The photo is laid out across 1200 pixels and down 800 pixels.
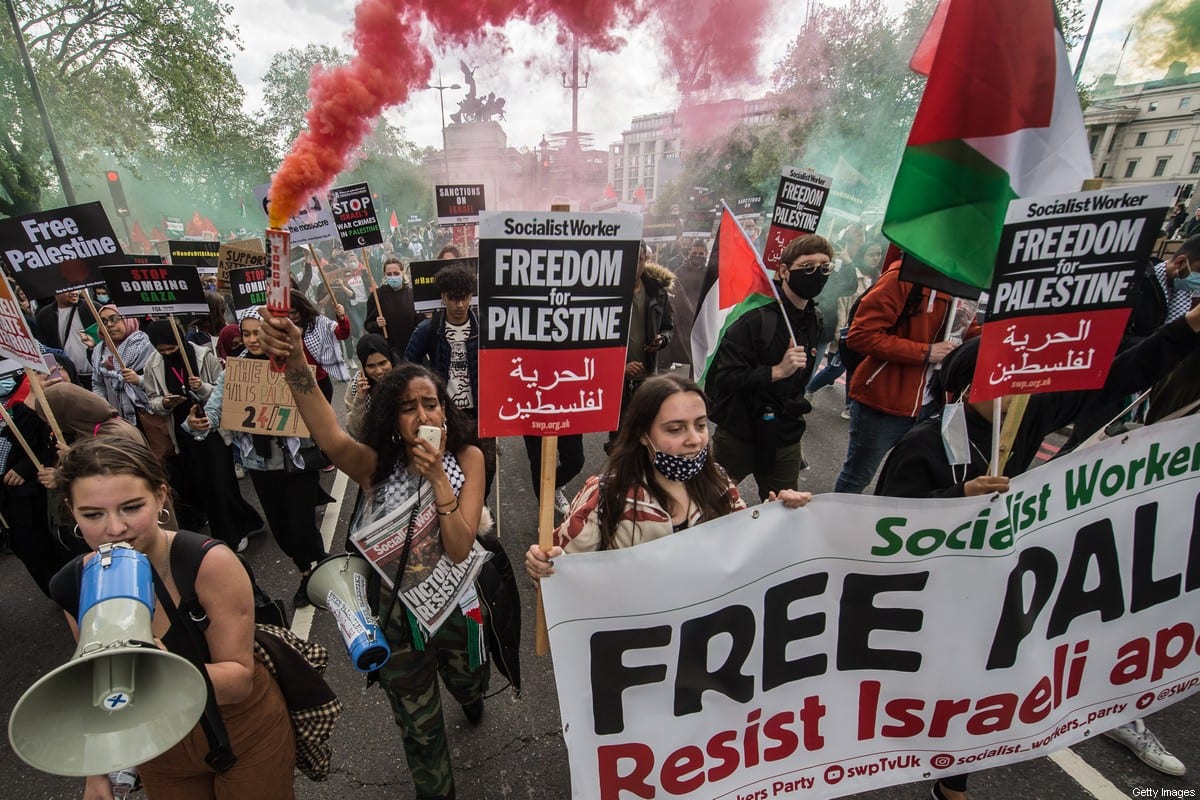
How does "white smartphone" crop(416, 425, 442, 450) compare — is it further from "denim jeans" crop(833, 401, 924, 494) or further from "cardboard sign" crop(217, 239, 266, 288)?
"cardboard sign" crop(217, 239, 266, 288)

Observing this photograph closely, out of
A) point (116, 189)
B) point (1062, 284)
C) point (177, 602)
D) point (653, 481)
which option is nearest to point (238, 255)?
point (177, 602)

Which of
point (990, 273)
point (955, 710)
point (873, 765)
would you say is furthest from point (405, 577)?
point (990, 273)

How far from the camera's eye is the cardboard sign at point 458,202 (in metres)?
7.50

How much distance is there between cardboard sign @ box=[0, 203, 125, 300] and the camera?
4.20 metres

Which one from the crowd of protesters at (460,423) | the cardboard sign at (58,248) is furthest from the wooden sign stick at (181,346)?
the cardboard sign at (58,248)

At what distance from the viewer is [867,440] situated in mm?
4066

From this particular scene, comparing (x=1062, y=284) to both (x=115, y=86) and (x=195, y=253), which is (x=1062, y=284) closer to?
(x=195, y=253)

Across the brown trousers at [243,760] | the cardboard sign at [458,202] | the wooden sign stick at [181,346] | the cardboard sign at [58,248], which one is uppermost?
the cardboard sign at [458,202]

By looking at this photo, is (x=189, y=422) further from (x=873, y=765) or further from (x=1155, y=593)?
(x=1155, y=593)

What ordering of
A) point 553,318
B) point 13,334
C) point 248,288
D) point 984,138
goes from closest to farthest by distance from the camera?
point 553,318 < point 984,138 < point 13,334 < point 248,288

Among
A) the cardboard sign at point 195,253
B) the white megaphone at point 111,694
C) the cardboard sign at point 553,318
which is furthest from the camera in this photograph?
the cardboard sign at point 195,253

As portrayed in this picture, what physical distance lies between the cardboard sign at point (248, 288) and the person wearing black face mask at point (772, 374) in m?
3.51

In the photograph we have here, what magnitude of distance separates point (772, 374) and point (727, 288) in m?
0.58

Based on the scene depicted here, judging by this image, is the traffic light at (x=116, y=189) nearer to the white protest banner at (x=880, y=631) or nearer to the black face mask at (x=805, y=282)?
the black face mask at (x=805, y=282)
